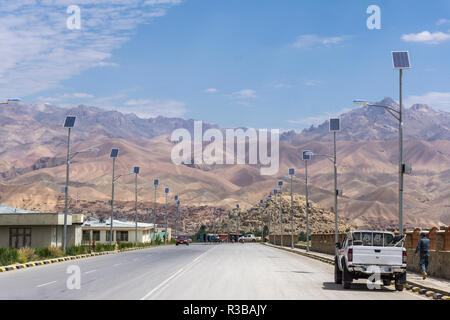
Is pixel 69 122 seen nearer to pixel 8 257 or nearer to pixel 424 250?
pixel 8 257

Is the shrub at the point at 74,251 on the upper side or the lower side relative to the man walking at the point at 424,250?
lower

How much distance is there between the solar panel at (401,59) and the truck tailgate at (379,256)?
444 inches

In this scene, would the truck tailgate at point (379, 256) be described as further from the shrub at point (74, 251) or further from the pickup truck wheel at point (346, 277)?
the shrub at point (74, 251)

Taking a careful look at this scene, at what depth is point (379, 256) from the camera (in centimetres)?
2072

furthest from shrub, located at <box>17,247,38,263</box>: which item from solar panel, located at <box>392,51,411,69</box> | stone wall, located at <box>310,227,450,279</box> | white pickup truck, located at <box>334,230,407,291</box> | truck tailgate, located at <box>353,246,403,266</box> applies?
solar panel, located at <box>392,51,411,69</box>

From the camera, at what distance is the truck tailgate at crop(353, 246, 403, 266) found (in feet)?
67.9

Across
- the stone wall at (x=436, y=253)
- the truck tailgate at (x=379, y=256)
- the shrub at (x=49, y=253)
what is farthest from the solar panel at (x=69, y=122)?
the truck tailgate at (x=379, y=256)

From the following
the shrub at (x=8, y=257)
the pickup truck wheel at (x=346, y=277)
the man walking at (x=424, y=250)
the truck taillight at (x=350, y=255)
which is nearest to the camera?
the truck taillight at (x=350, y=255)

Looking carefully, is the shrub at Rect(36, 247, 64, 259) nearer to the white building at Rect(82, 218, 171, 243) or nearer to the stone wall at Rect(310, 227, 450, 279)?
the stone wall at Rect(310, 227, 450, 279)

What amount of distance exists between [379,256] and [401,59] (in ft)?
39.4

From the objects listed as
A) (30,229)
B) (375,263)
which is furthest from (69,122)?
(375,263)

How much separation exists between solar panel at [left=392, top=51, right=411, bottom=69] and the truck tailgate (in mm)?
11275

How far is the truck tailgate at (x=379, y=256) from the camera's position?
20.7 meters
